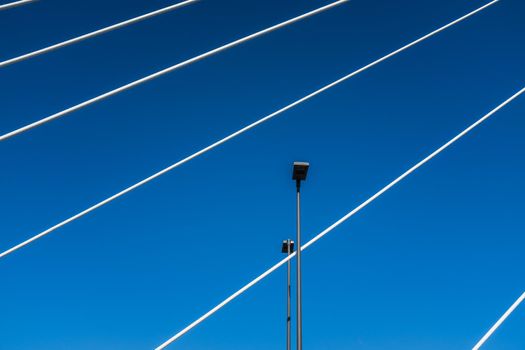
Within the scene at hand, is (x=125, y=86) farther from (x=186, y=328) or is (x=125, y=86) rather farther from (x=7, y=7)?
(x=186, y=328)

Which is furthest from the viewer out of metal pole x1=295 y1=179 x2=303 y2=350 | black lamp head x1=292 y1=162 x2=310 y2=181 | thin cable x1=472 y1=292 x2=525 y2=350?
black lamp head x1=292 y1=162 x2=310 y2=181

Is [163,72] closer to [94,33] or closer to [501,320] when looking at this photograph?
[94,33]

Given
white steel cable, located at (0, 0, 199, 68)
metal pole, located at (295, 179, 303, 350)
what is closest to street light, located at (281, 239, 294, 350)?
metal pole, located at (295, 179, 303, 350)

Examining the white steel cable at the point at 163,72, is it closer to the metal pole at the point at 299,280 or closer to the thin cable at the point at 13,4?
the thin cable at the point at 13,4

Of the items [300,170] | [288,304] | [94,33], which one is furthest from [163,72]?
[288,304]

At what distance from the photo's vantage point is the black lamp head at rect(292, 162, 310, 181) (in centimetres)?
1138

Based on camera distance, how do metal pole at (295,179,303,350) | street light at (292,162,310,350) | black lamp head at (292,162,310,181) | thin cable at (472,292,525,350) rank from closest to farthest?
thin cable at (472,292,525,350) < metal pole at (295,179,303,350) < street light at (292,162,310,350) < black lamp head at (292,162,310,181)

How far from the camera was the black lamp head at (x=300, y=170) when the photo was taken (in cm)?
1138

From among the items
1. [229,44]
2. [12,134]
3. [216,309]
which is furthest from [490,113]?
[12,134]

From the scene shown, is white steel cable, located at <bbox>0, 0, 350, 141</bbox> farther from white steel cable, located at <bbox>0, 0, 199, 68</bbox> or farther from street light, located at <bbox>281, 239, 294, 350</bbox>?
street light, located at <bbox>281, 239, 294, 350</bbox>

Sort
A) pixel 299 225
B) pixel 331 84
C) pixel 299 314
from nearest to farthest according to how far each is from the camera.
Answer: pixel 331 84 < pixel 299 314 < pixel 299 225

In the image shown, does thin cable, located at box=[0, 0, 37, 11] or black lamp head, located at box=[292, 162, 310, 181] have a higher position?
black lamp head, located at box=[292, 162, 310, 181]

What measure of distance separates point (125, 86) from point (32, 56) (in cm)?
107

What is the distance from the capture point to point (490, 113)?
8781 mm
